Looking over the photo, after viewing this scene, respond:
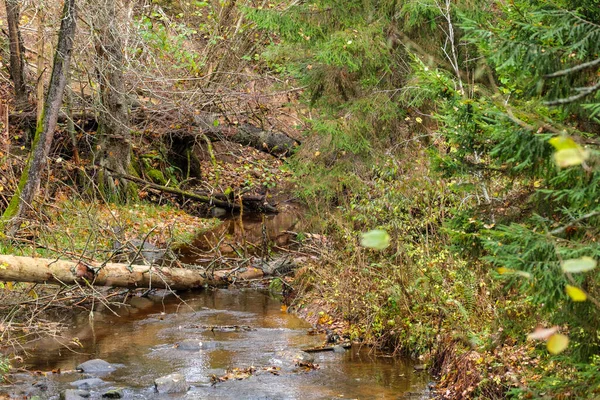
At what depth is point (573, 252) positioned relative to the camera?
4.08m

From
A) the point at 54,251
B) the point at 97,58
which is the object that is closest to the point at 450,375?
the point at 54,251

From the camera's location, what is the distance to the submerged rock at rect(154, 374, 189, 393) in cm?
791

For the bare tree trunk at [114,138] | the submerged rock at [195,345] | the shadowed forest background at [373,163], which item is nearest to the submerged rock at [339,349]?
the shadowed forest background at [373,163]

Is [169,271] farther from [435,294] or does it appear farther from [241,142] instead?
[241,142]

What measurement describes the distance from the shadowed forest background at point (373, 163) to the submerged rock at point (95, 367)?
820 mm

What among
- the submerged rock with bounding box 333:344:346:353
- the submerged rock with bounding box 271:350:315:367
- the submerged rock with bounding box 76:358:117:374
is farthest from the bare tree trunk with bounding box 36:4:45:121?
the submerged rock with bounding box 333:344:346:353

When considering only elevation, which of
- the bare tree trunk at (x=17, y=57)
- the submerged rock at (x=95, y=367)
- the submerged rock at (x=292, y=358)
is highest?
the bare tree trunk at (x=17, y=57)

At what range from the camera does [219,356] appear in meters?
9.27

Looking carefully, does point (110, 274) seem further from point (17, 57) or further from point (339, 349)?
point (17, 57)

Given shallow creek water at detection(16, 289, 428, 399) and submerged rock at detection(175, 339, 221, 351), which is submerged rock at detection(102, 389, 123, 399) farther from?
submerged rock at detection(175, 339, 221, 351)

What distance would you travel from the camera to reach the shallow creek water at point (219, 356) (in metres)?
7.97

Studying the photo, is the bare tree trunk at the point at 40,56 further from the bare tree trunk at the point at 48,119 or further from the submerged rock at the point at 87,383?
the submerged rock at the point at 87,383

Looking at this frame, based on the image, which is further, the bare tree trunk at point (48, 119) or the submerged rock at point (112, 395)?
the bare tree trunk at point (48, 119)

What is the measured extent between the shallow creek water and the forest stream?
0.01m
